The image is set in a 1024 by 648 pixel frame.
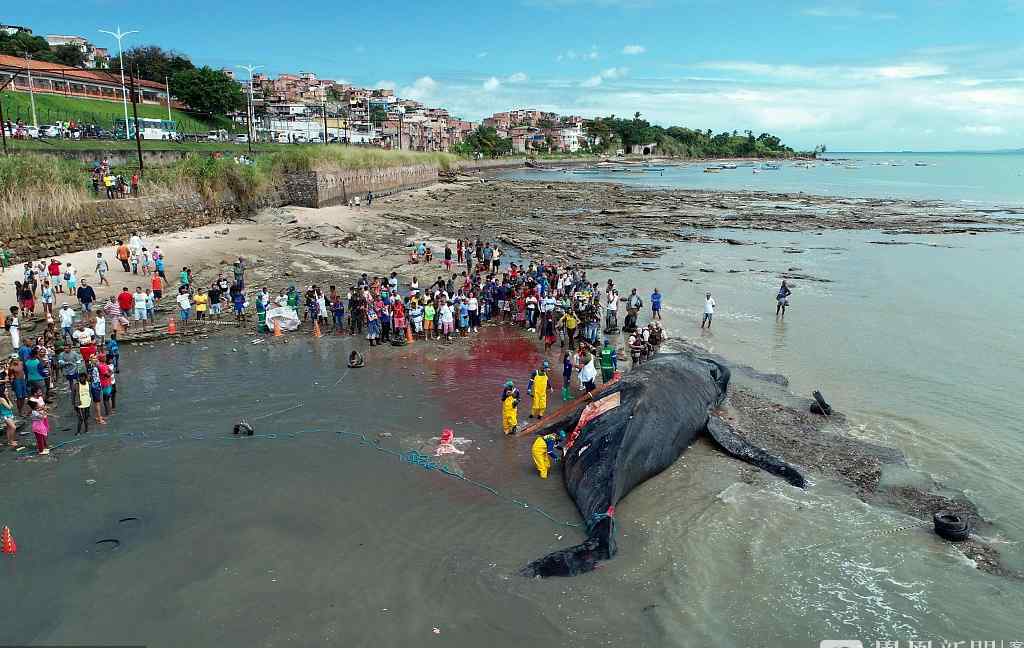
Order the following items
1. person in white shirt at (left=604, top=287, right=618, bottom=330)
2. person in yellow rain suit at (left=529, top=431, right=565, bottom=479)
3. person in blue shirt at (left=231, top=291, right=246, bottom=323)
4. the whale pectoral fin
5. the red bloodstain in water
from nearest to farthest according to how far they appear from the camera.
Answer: person in yellow rain suit at (left=529, top=431, right=565, bottom=479) < the whale pectoral fin < the red bloodstain in water < person in blue shirt at (left=231, top=291, right=246, bottom=323) < person in white shirt at (left=604, top=287, right=618, bottom=330)

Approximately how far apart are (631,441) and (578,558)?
9.28 feet

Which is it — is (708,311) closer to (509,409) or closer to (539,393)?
(539,393)

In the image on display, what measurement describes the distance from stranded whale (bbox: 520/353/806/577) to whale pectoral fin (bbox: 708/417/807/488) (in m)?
0.02

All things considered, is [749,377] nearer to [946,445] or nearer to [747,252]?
[946,445]

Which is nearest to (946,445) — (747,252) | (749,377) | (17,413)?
(749,377)

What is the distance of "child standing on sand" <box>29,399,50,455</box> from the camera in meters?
11.5

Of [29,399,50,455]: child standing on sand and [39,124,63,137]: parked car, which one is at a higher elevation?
[39,124,63,137]: parked car

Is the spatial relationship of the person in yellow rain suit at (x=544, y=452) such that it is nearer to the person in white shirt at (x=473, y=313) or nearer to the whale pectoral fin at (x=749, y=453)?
the whale pectoral fin at (x=749, y=453)

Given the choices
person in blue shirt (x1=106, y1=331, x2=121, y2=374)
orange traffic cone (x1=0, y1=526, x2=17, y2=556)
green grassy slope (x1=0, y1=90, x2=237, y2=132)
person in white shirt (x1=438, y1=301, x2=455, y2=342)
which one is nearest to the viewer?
orange traffic cone (x1=0, y1=526, x2=17, y2=556)

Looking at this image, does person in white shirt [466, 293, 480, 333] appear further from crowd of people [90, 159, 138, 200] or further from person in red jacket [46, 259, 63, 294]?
crowd of people [90, 159, 138, 200]

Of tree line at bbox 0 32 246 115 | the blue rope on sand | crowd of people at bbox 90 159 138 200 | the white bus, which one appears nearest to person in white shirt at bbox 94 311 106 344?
the blue rope on sand

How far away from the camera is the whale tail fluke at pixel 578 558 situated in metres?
8.64

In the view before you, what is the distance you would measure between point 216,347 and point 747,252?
3115 centimetres

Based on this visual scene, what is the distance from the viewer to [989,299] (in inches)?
1110
